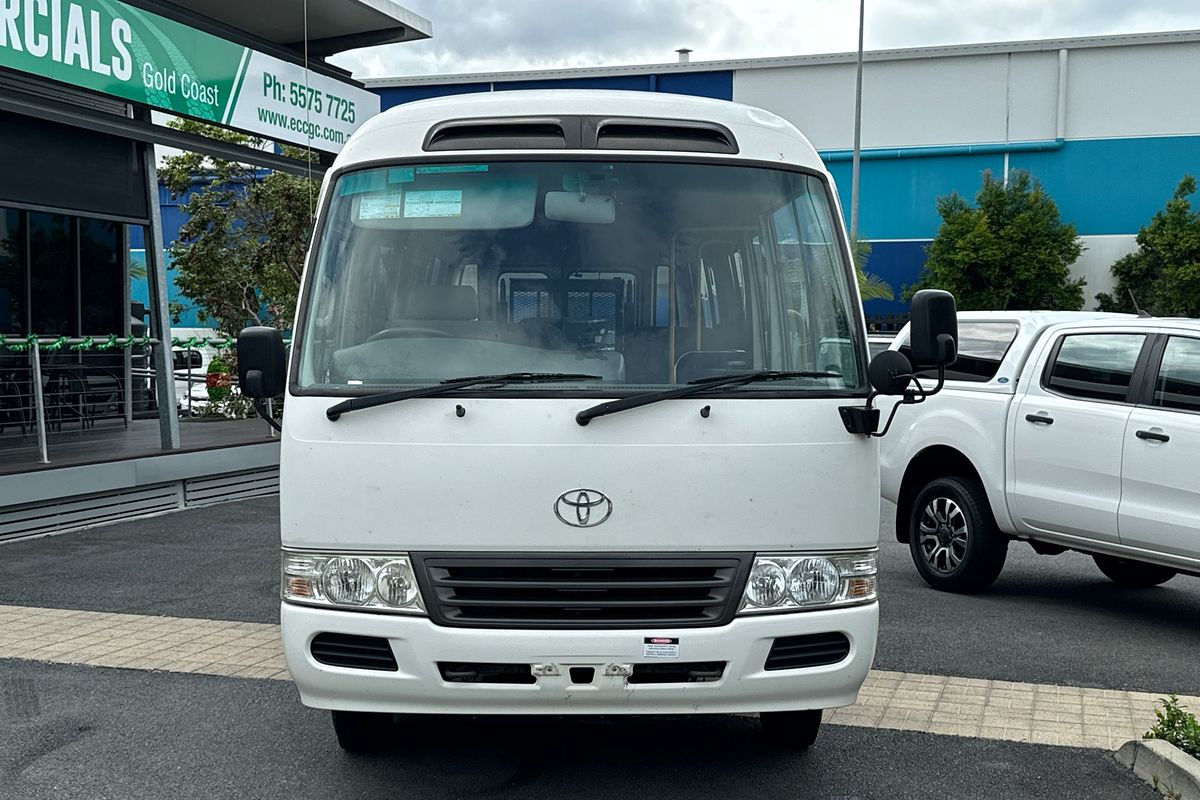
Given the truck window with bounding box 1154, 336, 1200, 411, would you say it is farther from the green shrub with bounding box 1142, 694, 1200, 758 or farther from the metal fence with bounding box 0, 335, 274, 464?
the metal fence with bounding box 0, 335, 274, 464

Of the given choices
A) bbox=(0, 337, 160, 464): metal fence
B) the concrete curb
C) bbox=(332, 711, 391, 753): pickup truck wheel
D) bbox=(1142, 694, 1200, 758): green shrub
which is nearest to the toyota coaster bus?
bbox=(332, 711, 391, 753): pickup truck wheel

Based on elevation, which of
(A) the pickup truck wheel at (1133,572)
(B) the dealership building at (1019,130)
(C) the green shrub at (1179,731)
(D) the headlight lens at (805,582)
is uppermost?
(B) the dealership building at (1019,130)

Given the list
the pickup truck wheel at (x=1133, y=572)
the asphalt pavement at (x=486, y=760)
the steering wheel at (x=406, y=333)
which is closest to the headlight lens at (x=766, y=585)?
the asphalt pavement at (x=486, y=760)

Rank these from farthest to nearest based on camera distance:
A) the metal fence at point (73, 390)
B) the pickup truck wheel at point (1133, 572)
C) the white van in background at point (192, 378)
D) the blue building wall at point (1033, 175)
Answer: the blue building wall at point (1033, 175), the white van in background at point (192, 378), the metal fence at point (73, 390), the pickup truck wheel at point (1133, 572)

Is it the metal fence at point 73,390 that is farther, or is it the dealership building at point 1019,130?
the dealership building at point 1019,130

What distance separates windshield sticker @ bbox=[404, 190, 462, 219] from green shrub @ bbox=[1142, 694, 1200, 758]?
10.8 ft

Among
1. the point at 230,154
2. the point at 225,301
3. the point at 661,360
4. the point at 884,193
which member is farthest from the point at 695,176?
the point at 884,193

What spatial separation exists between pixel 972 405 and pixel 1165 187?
173 feet

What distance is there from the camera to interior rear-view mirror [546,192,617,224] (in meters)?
4.76

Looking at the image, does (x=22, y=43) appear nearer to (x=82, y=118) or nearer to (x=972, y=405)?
(x=82, y=118)

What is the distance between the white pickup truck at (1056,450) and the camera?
7.55 meters

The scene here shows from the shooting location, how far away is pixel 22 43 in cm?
1084

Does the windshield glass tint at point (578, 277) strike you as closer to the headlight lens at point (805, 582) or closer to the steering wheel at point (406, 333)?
the steering wheel at point (406, 333)

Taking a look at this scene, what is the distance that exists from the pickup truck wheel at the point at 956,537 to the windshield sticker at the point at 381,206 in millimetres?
5142
